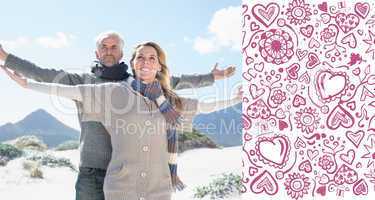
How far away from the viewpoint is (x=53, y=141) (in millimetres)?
7520

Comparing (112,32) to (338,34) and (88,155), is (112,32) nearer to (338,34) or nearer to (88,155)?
(88,155)

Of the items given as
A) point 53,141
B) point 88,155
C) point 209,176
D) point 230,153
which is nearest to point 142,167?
point 88,155

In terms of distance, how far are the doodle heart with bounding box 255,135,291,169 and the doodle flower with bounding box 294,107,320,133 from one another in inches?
5.3

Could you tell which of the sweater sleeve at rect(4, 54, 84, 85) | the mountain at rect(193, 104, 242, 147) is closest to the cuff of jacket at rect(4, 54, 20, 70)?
the sweater sleeve at rect(4, 54, 84, 85)

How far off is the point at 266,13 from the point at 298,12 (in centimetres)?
21

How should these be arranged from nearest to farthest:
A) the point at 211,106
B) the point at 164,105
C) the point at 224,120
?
the point at 164,105, the point at 211,106, the point at 224,120

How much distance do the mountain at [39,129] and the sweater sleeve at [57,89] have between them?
245 inches

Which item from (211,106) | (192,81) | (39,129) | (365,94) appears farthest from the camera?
(39,129)

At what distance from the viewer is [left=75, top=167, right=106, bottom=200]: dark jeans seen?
1.81m

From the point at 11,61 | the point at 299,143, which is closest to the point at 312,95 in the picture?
the point at 299,143

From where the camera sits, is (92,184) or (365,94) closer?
(92,184)

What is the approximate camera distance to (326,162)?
3.19 meters

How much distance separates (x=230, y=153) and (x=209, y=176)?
2.76 ft

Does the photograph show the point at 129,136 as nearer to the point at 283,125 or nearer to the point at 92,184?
the point at 92,184
